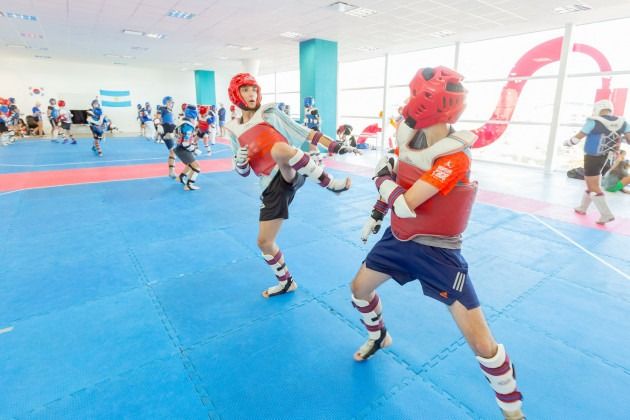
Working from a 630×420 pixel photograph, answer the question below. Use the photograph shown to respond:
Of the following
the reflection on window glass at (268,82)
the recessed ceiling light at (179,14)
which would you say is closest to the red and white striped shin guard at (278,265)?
the recessed ceiling light at (179,14)

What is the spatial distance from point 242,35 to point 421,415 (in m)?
13.0

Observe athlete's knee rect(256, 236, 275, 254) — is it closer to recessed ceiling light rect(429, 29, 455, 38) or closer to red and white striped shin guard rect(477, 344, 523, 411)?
red and white striped shin guard rect(477, 344, 523, 411)

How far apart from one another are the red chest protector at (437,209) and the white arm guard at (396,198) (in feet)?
0.36

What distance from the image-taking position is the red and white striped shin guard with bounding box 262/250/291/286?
10.8 ft

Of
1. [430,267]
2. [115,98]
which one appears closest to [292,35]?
[430,267]

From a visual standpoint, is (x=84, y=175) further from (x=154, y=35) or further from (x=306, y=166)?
(x=306, y=166)

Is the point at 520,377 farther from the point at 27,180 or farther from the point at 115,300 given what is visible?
the point at 27,180

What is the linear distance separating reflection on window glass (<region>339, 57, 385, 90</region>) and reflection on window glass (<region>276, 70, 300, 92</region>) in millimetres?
5068

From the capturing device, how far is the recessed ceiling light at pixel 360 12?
29.9ft

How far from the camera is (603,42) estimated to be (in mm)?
9703

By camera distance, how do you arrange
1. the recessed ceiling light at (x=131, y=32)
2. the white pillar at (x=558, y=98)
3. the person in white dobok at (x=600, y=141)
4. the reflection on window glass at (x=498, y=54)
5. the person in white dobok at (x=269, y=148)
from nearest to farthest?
the person in white dobok at (x=269, y=148) → the person in white dobok at (x=600, y=141) → the white pillar at (x=558, y=98) → the reflection on window glass at (x=498, y=54) → the recessed ceiling light at (x=131, y=32)

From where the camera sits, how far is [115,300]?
10.8ft

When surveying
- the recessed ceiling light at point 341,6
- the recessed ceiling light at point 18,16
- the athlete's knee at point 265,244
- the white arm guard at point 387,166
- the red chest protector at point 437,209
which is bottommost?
the athlete's knee at point 265,244

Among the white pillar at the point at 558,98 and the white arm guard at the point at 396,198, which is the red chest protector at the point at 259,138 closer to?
the white arm guard at the point at 396,198
